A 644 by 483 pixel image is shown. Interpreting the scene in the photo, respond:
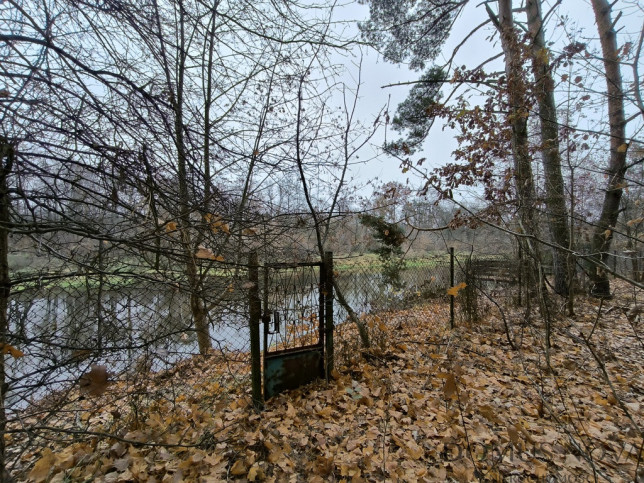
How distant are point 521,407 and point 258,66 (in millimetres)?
4861

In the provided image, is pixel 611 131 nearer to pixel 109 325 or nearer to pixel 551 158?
pixel 551 158

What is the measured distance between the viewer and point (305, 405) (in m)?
2.71

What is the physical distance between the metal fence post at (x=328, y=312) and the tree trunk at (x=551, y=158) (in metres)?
3.98

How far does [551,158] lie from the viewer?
18.4 feet

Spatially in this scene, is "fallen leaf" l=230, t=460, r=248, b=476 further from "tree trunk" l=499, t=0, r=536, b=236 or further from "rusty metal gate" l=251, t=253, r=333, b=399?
"tree trunk" l=499, t=0, r=536, b=236

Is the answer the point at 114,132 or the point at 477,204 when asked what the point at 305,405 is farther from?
the point at 477,204

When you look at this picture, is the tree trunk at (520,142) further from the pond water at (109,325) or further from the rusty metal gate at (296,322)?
the pond water at (109,325)

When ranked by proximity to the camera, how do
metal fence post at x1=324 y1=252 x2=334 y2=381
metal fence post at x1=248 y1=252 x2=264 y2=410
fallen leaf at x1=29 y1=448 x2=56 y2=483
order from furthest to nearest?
metal fence post at x1=324 y1=252 x2=334 y2=381 < metal fence post at x1=248 y1=252 x2=264 y2=410 < fallen leaf at x1=29 y1=448 x2=56 y2=483

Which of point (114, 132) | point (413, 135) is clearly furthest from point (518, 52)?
point (114, 132)

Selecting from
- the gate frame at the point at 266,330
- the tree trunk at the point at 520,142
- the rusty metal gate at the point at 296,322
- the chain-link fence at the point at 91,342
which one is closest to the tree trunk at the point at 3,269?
the chain-link fence at the point at 91,342

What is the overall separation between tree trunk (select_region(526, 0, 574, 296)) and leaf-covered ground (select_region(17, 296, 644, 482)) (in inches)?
103

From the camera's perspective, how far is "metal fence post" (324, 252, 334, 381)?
3.13 m

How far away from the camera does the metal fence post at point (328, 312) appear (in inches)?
123

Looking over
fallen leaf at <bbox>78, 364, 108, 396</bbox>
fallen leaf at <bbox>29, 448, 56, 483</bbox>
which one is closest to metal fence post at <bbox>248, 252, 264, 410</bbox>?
fallen leaf at <bbox>78, 364, 108, 396</bbox>
